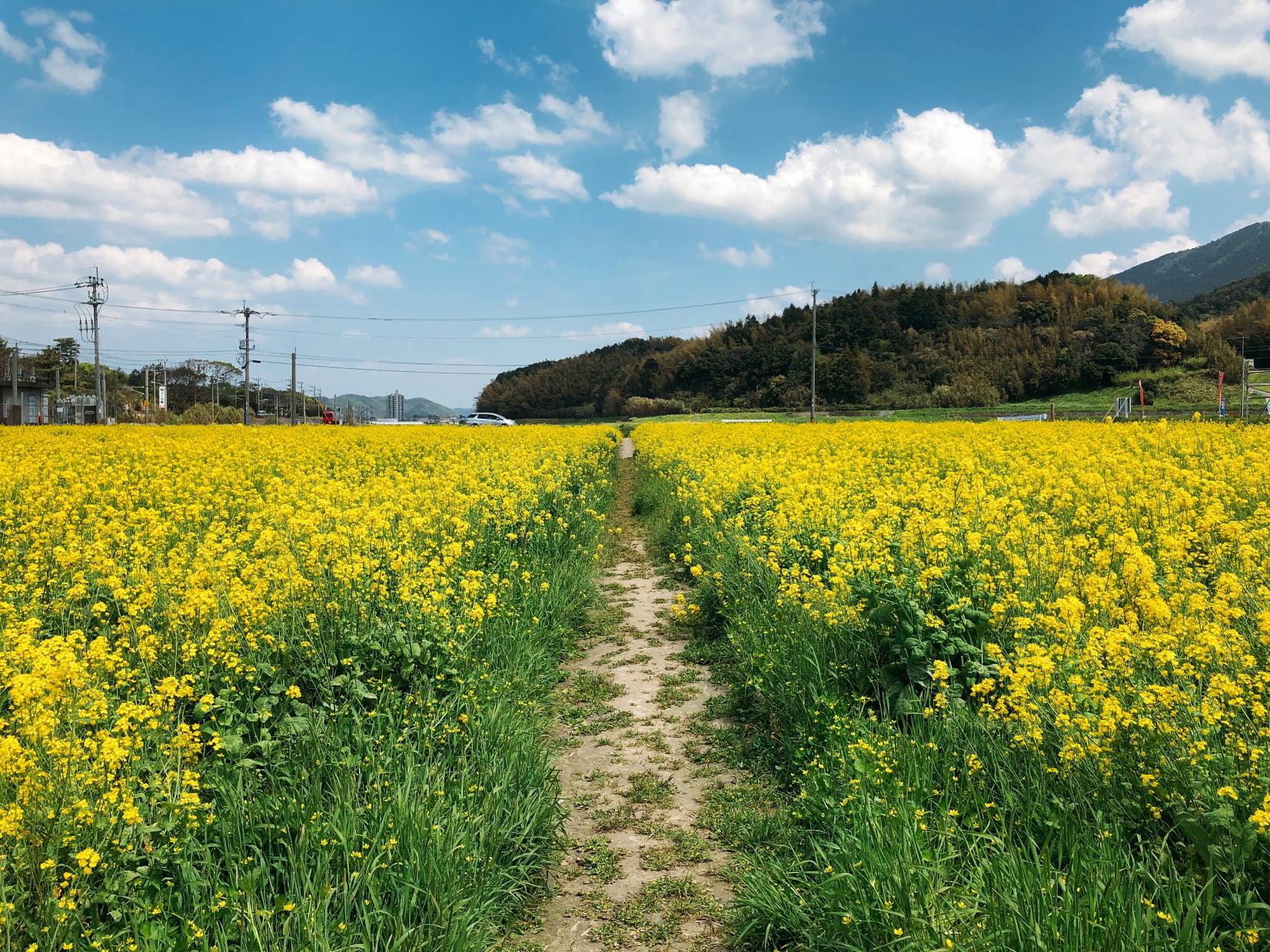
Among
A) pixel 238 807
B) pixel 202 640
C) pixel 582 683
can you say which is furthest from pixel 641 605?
pixel 238 807

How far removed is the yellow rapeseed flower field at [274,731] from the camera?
274cm

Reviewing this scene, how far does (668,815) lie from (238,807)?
7.26ft

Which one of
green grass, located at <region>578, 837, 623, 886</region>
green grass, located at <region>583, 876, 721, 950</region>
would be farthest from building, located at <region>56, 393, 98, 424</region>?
green grass, located at <region>583, 876, 721, 950</region>

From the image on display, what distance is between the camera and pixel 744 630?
625 cm

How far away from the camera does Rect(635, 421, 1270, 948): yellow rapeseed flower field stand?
8.67 ft

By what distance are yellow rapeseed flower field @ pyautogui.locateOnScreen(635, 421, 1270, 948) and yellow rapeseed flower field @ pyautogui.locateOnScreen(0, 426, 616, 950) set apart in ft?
4.83

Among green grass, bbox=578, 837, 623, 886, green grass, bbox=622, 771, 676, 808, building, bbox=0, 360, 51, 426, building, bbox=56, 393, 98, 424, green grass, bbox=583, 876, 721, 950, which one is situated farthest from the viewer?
building, bbox=56, 393, 98, 424

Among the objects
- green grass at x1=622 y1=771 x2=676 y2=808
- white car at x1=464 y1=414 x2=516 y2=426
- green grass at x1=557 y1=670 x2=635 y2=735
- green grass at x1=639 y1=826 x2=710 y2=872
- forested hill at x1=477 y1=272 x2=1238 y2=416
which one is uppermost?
forested hill at x1=477 y1=272 x2=1238 y2=416

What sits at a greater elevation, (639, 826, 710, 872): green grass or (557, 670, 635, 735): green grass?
(557, 670, 635, 735): green grass

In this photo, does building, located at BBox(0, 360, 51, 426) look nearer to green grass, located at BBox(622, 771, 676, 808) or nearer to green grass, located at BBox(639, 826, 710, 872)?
green grass, located at BBox(622, 771, 676, 808)

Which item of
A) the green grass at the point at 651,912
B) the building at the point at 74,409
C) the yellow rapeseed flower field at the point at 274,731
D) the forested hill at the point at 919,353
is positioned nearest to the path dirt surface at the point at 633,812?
the green grass at the point at 651,912

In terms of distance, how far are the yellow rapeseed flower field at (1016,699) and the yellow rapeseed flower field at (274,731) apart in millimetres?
1473

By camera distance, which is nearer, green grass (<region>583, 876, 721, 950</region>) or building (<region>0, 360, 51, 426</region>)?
green grass (<region>583, 876, 721, 950</region>)

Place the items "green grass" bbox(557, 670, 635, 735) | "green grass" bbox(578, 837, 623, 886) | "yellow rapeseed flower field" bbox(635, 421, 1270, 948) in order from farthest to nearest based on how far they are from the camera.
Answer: "green grass" bbox(557, 670, 635, 735) → "green grass" bbox(578, 837, 623, 886) → "yellow rapeseed flower field" bbox(635, 421, 1270, 948)
